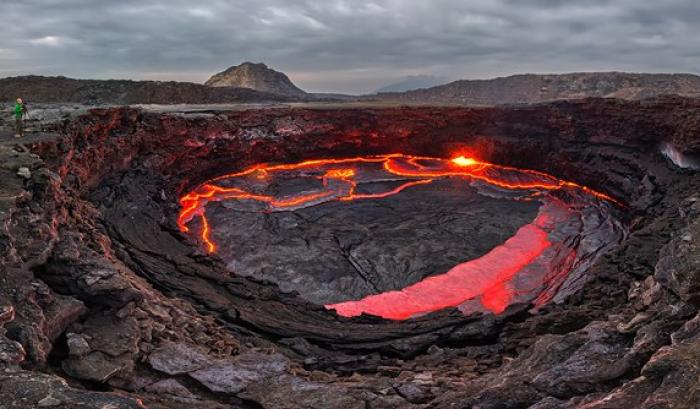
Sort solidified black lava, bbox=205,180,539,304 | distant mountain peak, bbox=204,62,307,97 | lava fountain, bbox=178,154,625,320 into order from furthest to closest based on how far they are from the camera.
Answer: distant mountain peak, bbox=204,62,307,97 < solidified black lava, bbox=205,180,539,304 < lava fountain, bbox=178,154,625,320

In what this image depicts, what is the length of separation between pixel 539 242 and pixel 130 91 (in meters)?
45.8

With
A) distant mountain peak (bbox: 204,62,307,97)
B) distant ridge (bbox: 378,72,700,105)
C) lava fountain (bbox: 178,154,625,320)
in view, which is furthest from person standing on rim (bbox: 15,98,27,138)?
distant mountain peak (bbox: 204,62,307,97)

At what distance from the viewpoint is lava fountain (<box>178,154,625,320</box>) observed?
52.0 feet

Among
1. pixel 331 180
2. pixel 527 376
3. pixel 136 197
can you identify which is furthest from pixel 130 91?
pixel 527 376

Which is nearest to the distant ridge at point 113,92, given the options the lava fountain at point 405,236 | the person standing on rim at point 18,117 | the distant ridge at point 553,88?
the distant ridge at point 553,88

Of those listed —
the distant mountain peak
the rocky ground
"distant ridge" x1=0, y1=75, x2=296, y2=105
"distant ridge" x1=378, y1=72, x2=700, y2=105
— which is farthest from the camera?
the distant mountain peak

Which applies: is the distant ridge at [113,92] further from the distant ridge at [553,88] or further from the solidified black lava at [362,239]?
the solidified black lava at [362,239]

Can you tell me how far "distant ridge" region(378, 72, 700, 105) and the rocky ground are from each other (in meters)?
39.9

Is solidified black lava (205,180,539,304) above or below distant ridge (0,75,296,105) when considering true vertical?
below

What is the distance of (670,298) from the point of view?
670cm

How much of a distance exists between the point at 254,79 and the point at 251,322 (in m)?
81.4

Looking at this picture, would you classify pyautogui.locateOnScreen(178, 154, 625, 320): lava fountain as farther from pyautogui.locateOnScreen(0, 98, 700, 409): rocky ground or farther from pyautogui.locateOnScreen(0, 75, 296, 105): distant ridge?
pyautogui.locateOnScreen(0, 75, 296, 105): distant ridge

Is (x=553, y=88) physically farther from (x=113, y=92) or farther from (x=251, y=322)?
(x=251, y=322)

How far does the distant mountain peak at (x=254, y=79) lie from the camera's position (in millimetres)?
85750
